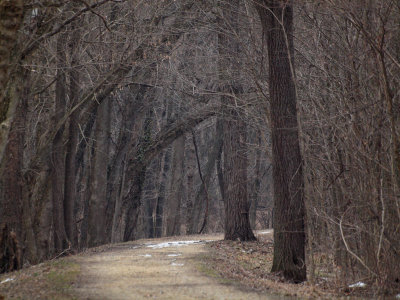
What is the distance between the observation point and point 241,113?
57.0ft

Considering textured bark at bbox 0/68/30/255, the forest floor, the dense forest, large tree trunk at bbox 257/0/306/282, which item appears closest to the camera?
the forest floor

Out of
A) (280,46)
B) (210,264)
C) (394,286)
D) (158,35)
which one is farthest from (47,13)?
(394,286)

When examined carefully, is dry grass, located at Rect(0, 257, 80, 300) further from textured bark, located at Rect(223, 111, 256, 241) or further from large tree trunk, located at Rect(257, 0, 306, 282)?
textured bark, located at Rect(223, 111, 256, 241)

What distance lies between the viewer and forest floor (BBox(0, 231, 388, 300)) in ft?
26.0

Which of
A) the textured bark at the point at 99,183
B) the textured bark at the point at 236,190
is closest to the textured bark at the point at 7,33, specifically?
the textured bark at the point at 236,190

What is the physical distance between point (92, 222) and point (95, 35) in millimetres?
6748

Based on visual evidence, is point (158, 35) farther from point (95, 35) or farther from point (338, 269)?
point (338, 269)

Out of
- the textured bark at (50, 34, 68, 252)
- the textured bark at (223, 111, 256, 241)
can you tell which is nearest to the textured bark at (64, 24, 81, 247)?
the textured bark at (50, 34, 68, 252)

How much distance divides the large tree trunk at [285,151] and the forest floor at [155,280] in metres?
0.55

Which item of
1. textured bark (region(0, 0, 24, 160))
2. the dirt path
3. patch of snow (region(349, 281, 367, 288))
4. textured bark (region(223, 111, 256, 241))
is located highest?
textured bark (region(0, 0, 24, 160))

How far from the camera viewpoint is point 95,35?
55.5 ft

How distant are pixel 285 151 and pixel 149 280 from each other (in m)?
3.57

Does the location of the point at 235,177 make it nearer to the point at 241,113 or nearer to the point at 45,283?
the point at 241,113

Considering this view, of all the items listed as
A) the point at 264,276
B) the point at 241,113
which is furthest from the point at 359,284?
the point at 241,113
